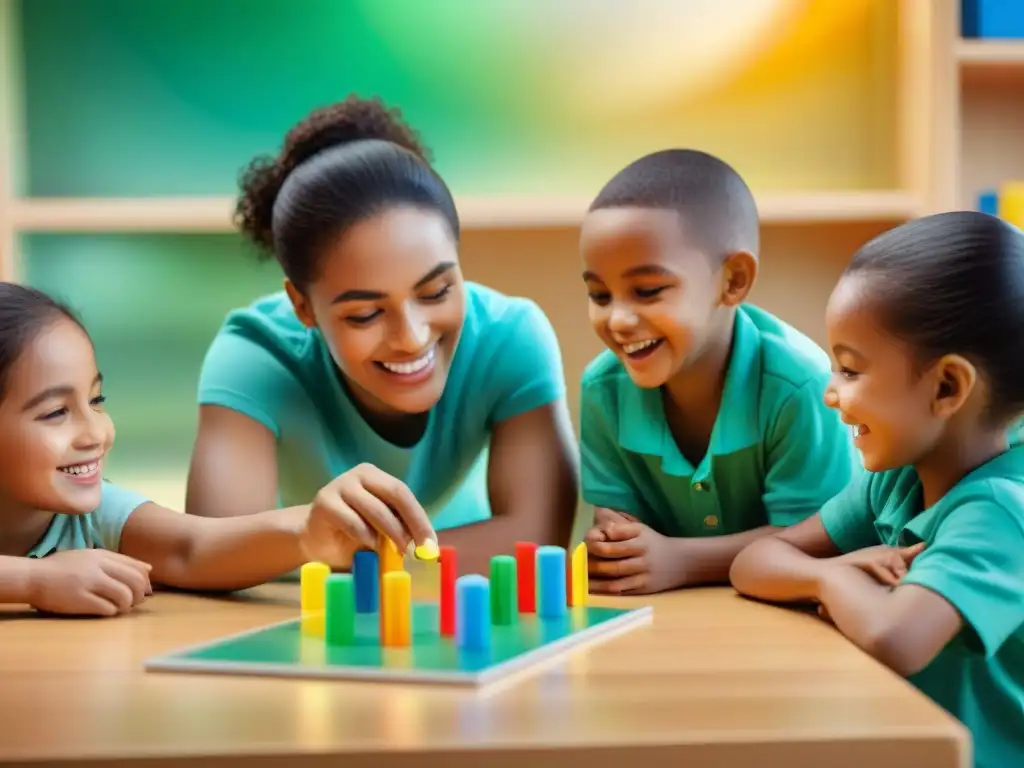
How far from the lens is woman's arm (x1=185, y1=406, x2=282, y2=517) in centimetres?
137

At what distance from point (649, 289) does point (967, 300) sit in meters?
0.34

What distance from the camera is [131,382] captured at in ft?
7.05

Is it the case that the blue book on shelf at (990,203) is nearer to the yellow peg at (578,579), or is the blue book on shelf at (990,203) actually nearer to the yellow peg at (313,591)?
the yellow peg at (578,579)

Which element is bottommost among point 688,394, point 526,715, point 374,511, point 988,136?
point 526,715

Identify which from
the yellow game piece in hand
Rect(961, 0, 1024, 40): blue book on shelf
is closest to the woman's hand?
the yellow game piece in hand

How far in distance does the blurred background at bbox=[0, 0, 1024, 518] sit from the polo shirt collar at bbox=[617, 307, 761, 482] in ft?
2.39

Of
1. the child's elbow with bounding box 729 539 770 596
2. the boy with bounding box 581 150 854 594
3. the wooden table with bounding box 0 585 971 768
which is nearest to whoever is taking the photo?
the wooden table with bounding box 0 585 971 768

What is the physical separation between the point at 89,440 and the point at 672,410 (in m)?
0.58

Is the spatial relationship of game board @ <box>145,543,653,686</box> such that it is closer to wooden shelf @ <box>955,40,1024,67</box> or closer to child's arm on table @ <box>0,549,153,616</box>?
child's arm on table @ <box>0,549,153,616</box>

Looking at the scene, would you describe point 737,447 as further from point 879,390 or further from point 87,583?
point 87,583

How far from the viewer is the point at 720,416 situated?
50.9 inches

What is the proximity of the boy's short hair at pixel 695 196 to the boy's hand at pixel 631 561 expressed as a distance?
0.30m

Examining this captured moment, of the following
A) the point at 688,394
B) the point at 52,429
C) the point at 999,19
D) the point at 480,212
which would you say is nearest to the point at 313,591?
the point at 52,429

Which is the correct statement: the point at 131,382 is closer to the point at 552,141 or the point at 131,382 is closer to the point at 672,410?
the point at 552,141
